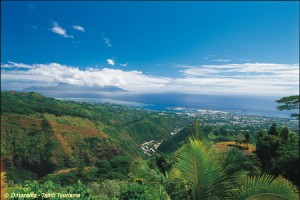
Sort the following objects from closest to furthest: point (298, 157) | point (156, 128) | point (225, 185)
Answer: point (225, 185) → point (298, 157) → point (156, 128)

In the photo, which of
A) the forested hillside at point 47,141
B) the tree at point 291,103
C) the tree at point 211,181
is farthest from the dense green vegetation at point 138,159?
the tree at point 291,103

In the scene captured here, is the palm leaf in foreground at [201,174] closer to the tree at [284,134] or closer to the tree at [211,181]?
the tree at [211,181]

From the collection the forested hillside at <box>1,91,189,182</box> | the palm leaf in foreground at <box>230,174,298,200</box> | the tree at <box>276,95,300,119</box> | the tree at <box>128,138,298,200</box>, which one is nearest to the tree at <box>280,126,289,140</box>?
the tree at <box>276,95,300,119</box>

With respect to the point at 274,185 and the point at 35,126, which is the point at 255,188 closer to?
the point at 274,185

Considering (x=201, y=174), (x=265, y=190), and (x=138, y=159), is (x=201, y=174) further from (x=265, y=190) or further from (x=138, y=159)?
(x=138, y=159)

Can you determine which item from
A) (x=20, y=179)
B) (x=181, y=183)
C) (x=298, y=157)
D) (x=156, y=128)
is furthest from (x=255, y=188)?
(x=156, y=128)

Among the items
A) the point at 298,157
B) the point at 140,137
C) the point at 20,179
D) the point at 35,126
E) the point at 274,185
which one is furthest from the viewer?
the point at 140,137

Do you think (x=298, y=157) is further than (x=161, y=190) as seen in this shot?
Yes

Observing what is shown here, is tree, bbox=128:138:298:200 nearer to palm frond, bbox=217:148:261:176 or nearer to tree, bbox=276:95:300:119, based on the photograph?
palm frond, bbox=217:148:261:176

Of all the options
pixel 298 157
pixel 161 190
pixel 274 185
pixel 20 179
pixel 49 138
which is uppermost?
pixel 274 185
